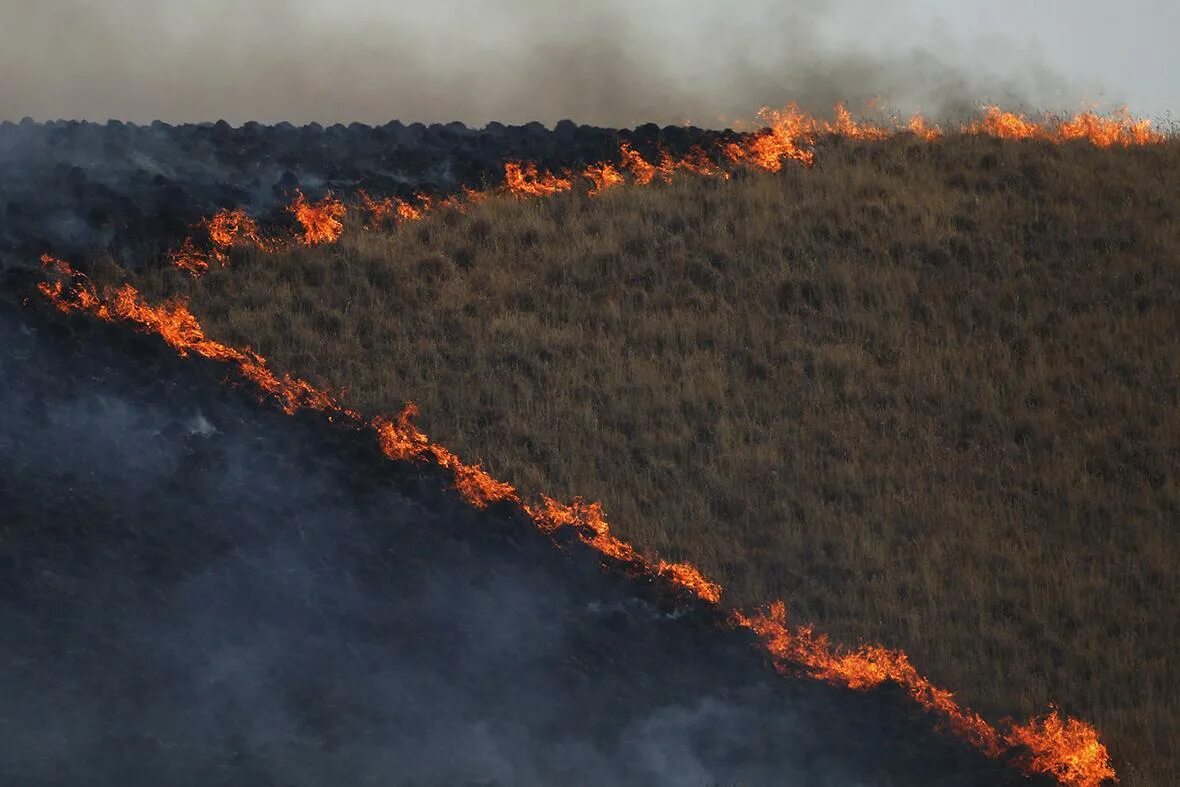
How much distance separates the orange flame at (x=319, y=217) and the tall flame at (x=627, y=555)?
2.81 meters

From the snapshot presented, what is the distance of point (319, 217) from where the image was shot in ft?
71.5

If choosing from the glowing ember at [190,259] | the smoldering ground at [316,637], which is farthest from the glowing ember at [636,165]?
the smoldering ground at [316,637]

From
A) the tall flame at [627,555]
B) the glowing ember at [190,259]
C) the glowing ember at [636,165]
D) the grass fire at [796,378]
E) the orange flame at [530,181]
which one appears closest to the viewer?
the tall flame at [627,555]

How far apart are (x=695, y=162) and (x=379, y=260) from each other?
6.17 metres

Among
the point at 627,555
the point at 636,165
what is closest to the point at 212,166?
the point at 636,165

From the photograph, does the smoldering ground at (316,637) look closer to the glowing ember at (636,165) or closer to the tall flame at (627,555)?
the tall flame at (627,555)

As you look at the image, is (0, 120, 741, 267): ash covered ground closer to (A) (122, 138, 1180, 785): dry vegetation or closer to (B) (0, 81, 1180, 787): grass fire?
(B) (0, 81, 1180, 787): grass fire

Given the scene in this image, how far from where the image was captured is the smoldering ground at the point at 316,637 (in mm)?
12297

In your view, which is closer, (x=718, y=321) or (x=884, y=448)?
(x=884, y=448)

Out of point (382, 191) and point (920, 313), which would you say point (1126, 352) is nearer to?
point (920, 313)

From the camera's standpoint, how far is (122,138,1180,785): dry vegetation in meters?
15.5

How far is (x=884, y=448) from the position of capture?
1803 cm

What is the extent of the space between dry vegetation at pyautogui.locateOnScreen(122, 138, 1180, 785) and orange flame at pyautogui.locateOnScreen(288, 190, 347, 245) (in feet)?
1.06

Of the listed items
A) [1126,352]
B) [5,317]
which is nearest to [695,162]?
[1126,352]
